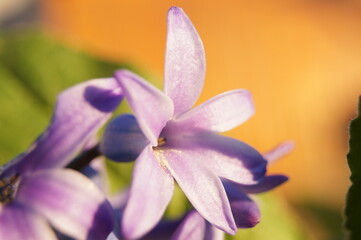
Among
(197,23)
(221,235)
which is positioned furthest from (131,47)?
(221,235)

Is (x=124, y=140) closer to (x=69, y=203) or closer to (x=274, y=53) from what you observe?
(x=69, y=203)

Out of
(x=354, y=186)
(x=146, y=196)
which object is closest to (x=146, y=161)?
(x=146, y=196)

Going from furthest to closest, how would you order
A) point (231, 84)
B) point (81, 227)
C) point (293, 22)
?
point (293, 22) → point (231, 84) → point (81, 227)

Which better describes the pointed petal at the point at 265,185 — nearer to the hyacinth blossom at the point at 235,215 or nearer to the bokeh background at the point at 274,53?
the hyacinth blossom at the point at 235,215

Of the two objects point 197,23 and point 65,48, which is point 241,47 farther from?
point 65,48

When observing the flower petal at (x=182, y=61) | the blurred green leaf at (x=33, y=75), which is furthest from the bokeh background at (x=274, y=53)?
the flower petal at (x=182, y=61)

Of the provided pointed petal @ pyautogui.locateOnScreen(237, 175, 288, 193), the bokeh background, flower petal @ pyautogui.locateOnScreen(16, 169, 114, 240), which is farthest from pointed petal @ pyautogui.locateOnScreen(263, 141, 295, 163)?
the bokeh background

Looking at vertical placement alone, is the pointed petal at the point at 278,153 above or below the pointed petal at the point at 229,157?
below
